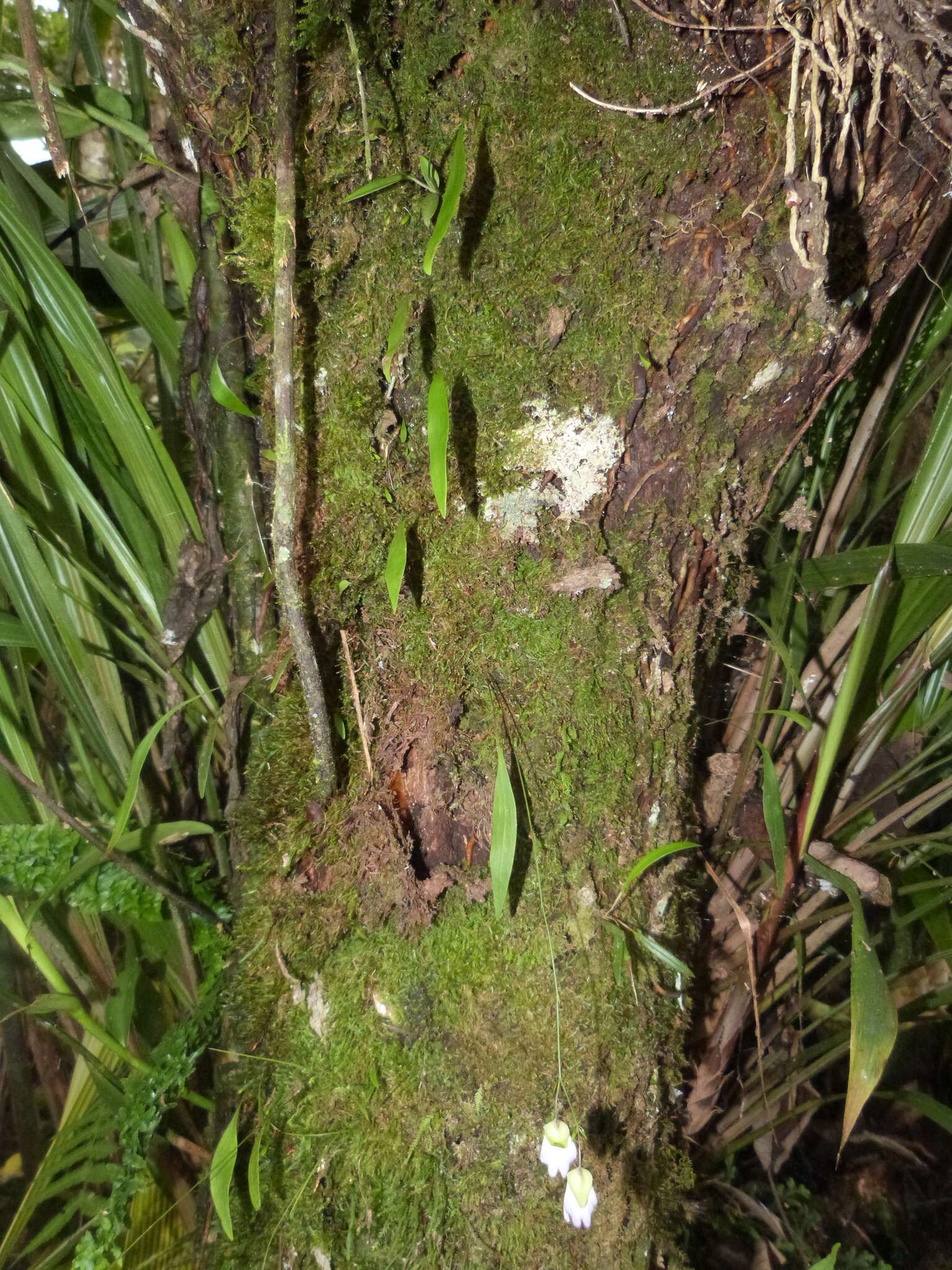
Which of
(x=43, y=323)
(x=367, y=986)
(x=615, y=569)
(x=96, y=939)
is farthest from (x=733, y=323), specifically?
(x=96, y=939)

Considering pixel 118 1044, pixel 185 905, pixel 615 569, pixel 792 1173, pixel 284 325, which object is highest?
pixel 284 325

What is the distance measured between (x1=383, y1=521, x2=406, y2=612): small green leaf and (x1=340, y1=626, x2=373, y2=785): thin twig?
0.39 feet

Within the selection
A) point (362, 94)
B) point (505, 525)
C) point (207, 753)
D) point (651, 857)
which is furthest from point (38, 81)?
point (651, 857)

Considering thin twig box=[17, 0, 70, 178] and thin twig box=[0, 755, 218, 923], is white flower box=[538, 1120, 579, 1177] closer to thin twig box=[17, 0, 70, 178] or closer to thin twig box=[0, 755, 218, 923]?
thin twig box=[0, 755, 218, 923]

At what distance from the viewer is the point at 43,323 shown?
2.95 ft

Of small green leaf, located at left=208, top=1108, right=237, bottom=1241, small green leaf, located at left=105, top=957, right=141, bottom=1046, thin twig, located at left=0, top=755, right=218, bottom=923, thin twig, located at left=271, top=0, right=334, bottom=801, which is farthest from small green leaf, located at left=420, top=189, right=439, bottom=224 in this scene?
small green leaf, located at left=105, top=957, right=141, bottom=1046

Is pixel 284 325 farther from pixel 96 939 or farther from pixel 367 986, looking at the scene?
pixel 96 939

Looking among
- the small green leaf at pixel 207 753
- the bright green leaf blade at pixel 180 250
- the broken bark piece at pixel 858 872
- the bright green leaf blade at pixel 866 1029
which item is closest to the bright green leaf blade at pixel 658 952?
the bright green leaf blade at pixel 866 1029

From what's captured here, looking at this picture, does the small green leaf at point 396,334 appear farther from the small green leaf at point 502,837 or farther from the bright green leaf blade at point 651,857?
the bright green leaf blade at point 651,857

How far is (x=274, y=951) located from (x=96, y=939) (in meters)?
0.55

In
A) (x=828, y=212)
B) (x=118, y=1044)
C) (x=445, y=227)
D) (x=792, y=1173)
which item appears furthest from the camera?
(x=792, y=1173)

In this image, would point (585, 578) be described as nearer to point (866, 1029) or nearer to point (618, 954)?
point (618, 954)

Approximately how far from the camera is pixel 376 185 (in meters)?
0.59

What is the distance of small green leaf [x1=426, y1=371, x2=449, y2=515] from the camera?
1.80ft
